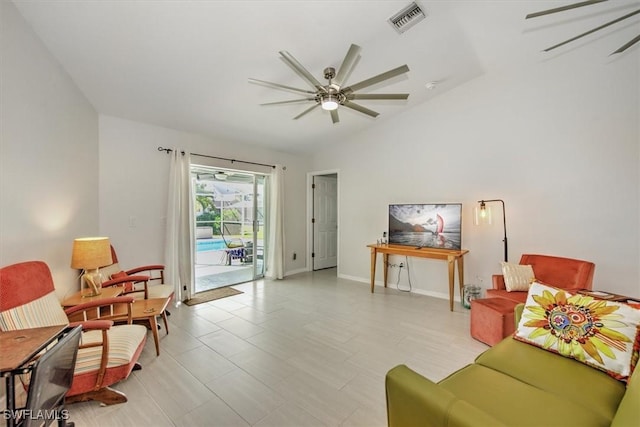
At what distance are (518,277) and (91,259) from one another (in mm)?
4382

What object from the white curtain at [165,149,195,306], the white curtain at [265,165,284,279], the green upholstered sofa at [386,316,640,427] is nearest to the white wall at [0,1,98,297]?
the white curtain at [165,149,195,306]

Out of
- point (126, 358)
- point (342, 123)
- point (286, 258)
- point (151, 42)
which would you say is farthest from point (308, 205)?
point (126, 358)

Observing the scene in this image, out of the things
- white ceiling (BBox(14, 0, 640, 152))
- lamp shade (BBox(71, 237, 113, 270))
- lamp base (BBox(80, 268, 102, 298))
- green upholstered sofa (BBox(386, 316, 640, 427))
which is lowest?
green upholstered sofa (BBox(386, 316, 640, 427))

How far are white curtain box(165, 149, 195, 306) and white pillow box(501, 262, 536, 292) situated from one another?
13.9 feet

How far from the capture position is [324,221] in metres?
6.32

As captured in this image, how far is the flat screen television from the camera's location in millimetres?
3900

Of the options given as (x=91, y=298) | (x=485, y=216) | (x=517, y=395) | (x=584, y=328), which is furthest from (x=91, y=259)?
(x=485, y=216)

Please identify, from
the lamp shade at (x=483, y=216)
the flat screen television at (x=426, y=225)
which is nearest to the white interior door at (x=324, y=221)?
the flat screen television at (x=426, y=225)

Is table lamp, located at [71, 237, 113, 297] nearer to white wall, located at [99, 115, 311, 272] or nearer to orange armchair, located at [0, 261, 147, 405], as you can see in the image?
orange armchair, located at [0, 261, 147, 405]

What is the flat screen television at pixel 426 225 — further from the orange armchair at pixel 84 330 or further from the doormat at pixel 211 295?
the orange armchair at pixel 84 330

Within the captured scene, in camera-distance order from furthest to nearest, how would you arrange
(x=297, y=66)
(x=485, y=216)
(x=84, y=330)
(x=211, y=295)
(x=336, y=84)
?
(x=211, y=295), (x=485, y=216), (x=336, y=84), (x=297, y=66), (x=84, y=330)

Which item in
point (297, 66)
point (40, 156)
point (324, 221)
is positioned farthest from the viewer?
point (324, 221)

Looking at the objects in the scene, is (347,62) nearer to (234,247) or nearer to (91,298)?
(91,298)

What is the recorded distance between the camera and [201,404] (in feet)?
6.17
